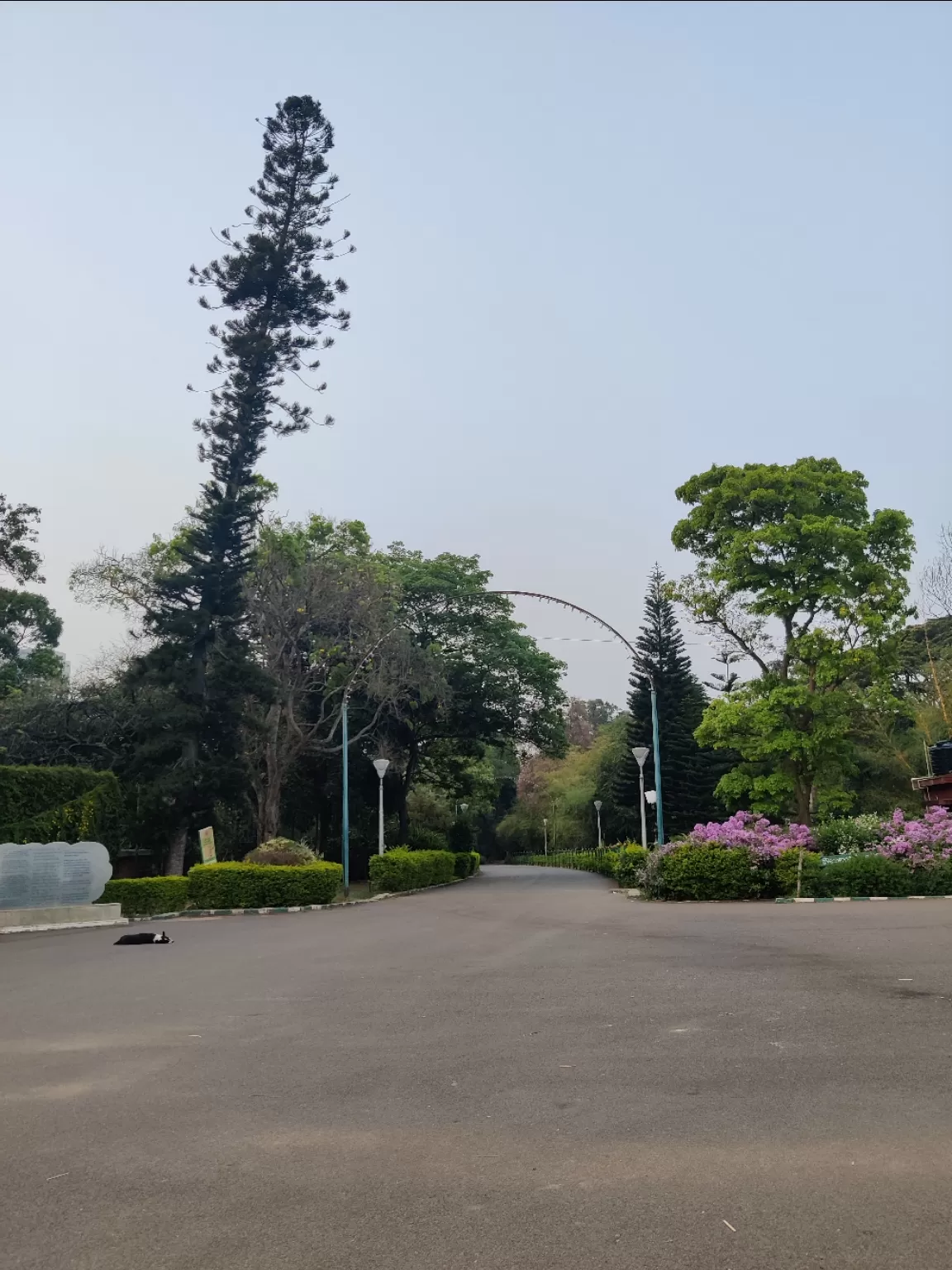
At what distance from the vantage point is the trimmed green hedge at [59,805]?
21188mm

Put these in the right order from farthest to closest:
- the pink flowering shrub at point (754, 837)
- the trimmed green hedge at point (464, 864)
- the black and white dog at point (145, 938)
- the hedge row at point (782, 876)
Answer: the trimmed green hedge at point (464, 864) < the pink flowering shrub at point (754, 837) < the hedge row at point (782, 876) < the black and white dog at point (145, 938)

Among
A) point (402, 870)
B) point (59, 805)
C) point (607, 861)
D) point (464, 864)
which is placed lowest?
point (464, 864)

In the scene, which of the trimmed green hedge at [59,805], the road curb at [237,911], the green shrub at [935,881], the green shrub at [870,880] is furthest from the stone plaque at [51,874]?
the green shrub at [935,881]

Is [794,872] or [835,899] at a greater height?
[794,872]

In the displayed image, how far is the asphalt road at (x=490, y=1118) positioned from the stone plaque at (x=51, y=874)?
983 cm

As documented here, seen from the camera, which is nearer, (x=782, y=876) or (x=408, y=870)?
(x=782, y=876)

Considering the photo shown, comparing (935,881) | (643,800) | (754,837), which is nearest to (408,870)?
(643,800)

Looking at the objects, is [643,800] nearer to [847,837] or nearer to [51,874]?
[847,837]

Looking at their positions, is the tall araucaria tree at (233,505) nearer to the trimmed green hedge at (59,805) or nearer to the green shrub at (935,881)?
the trimmed green hedge at (59,805)

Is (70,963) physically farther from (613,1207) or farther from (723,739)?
(723,739)

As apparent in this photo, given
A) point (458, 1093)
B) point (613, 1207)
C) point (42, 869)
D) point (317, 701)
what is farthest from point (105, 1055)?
point (317, 701)

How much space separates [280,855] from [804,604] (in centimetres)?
1613

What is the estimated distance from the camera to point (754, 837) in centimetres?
1909

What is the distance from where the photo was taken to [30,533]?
26.9 meters
